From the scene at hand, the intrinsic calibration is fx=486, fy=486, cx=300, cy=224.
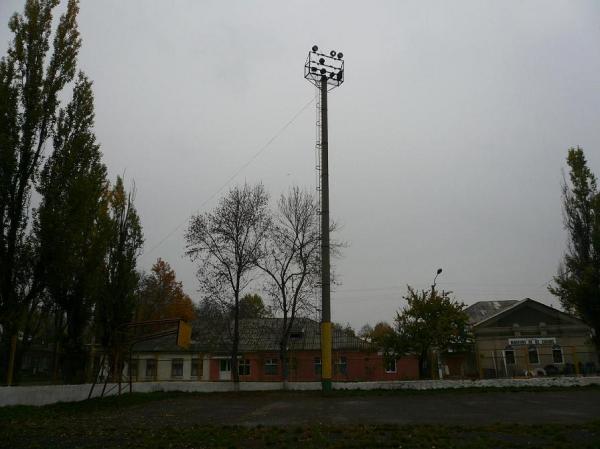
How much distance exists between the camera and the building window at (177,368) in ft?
128

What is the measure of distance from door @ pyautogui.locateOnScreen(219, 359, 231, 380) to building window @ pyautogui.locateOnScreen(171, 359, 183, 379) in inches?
124

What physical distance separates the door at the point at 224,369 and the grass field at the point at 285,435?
2790cm

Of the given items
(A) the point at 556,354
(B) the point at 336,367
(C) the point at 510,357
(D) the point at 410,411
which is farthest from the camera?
(B) the point at 336,367

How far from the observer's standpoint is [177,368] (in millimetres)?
39250

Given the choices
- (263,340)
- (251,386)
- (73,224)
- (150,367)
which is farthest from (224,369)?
(73,224)

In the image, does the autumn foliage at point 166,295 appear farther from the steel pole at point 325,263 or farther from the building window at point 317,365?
the steel pole at point 325,263

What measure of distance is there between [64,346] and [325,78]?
18417 millimetres

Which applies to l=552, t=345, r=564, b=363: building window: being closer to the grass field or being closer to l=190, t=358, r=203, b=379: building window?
l=190, t=358, r=203, b=379: building window

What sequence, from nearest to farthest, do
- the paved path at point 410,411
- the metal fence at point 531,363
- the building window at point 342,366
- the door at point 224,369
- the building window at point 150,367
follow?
1. the paved path at point 410,411
2. the metal fence at point 531,363
3. the building window at point 342,366
4. the building window at point 150,367
5. the door at point 224,369

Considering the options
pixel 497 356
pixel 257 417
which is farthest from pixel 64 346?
pixel 497 356

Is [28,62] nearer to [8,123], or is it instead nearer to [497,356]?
[8,123]

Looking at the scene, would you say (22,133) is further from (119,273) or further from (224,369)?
(224,369)

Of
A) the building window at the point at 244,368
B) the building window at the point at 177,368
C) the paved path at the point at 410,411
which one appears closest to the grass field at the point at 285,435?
the paved path at the point at 410,411

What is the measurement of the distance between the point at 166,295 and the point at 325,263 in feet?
109
